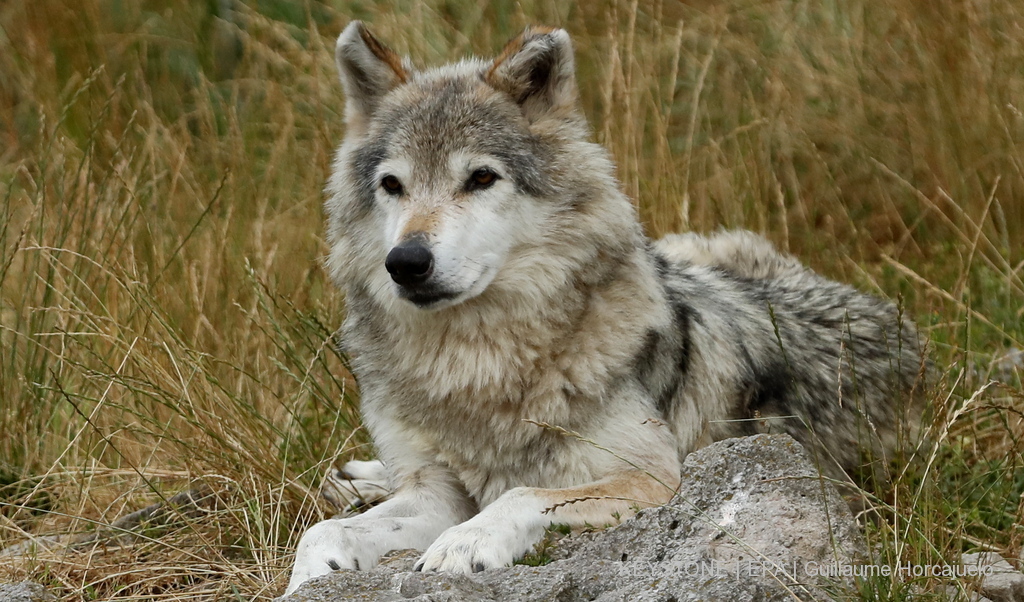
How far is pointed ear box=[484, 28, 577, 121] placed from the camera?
4168 mm

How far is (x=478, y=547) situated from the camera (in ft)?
10.9

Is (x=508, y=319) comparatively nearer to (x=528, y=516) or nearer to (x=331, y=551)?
(x=528, y=516)

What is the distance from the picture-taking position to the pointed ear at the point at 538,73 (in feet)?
13.7

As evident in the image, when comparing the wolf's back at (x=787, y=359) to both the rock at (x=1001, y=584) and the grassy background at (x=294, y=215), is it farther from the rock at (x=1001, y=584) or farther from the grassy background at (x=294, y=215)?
the rock at (x=1001, y=584)

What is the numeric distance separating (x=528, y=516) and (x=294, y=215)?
424 cm

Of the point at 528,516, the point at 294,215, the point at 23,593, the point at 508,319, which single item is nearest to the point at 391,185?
the point at 508,319

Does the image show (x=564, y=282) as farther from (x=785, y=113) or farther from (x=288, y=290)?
A: (x=785, y=113)

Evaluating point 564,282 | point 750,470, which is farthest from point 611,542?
point 564,282

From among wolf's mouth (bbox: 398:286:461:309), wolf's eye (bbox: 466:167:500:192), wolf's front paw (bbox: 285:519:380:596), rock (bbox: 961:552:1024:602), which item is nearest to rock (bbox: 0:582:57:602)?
wolf's front paw (bbox: 285:519:380:596)

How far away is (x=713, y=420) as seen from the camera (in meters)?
4.20

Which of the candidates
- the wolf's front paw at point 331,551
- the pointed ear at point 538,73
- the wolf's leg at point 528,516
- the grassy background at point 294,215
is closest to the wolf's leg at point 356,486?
the grassy background at point 294,215

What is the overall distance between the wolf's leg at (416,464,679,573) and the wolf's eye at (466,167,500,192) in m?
1.08

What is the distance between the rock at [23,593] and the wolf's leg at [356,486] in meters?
1.24

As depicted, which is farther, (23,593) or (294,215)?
(294,215)
